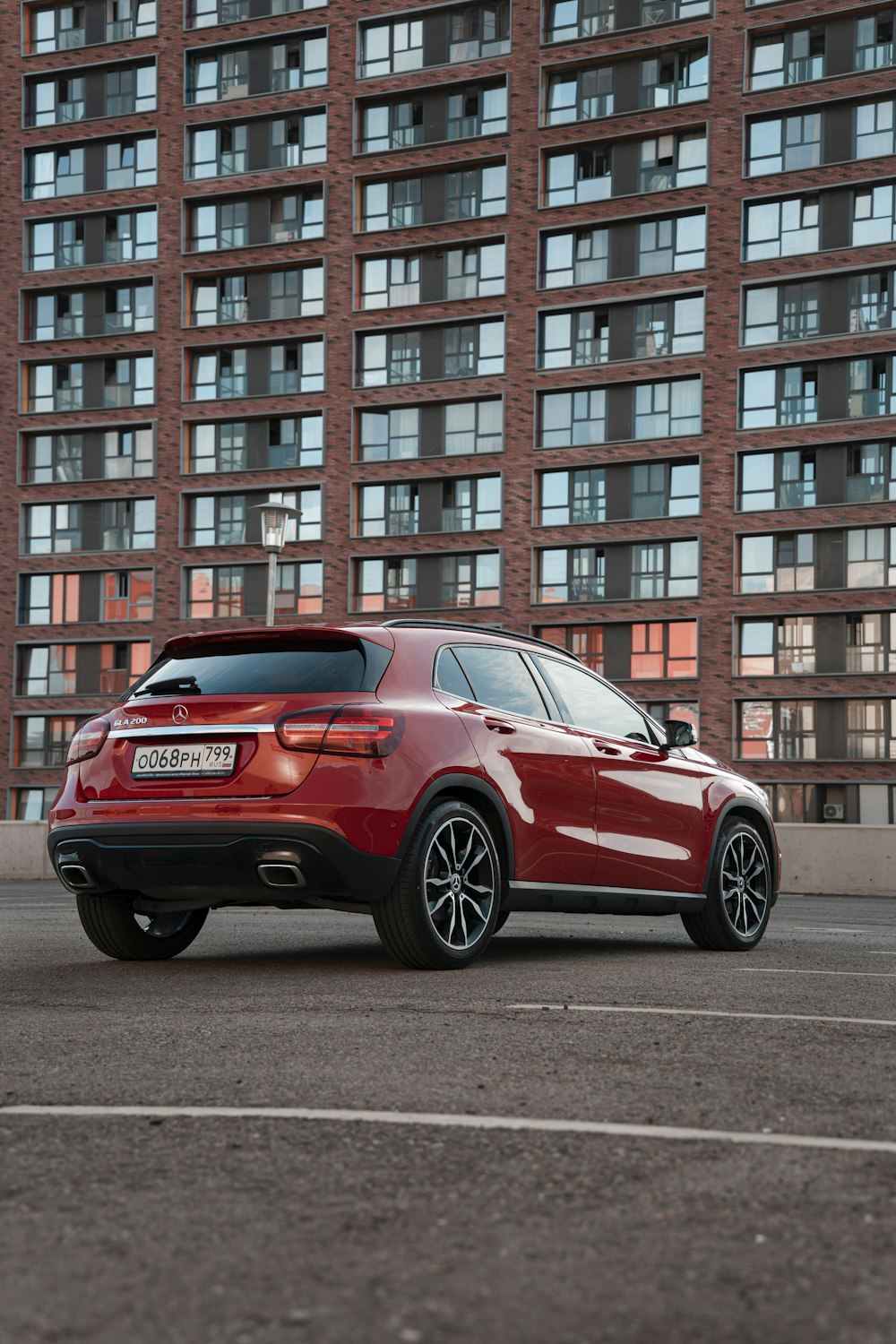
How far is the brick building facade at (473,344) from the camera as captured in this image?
164 feet

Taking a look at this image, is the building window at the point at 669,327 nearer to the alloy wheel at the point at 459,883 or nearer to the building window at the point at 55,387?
the building window at the point at 55,387

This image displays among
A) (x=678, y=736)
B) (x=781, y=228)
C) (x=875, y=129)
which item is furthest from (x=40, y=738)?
(x=678, y=736)

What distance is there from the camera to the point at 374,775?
709cm

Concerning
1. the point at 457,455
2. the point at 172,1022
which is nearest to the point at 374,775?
A: the point at 172,1022

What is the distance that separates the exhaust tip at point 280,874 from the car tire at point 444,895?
44cm

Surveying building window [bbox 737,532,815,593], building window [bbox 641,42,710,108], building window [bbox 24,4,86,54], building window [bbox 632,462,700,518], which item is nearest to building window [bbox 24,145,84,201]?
building window [bbox 24,4,86,54]

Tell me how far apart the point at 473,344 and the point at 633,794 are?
47.5 meters

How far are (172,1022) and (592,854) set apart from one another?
3.32 m

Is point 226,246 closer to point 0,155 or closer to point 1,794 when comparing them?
point 0,155

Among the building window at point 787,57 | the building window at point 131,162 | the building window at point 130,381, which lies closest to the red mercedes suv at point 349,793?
the building window at point 787,57

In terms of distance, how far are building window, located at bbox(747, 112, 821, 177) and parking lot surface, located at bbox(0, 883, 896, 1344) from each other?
48681 mm

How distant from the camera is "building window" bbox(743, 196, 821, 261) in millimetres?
50656

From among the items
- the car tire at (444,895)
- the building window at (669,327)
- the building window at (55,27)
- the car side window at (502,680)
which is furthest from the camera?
the building window at (55,27)

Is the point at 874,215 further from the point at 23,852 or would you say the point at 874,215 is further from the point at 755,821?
the point at 755,821
